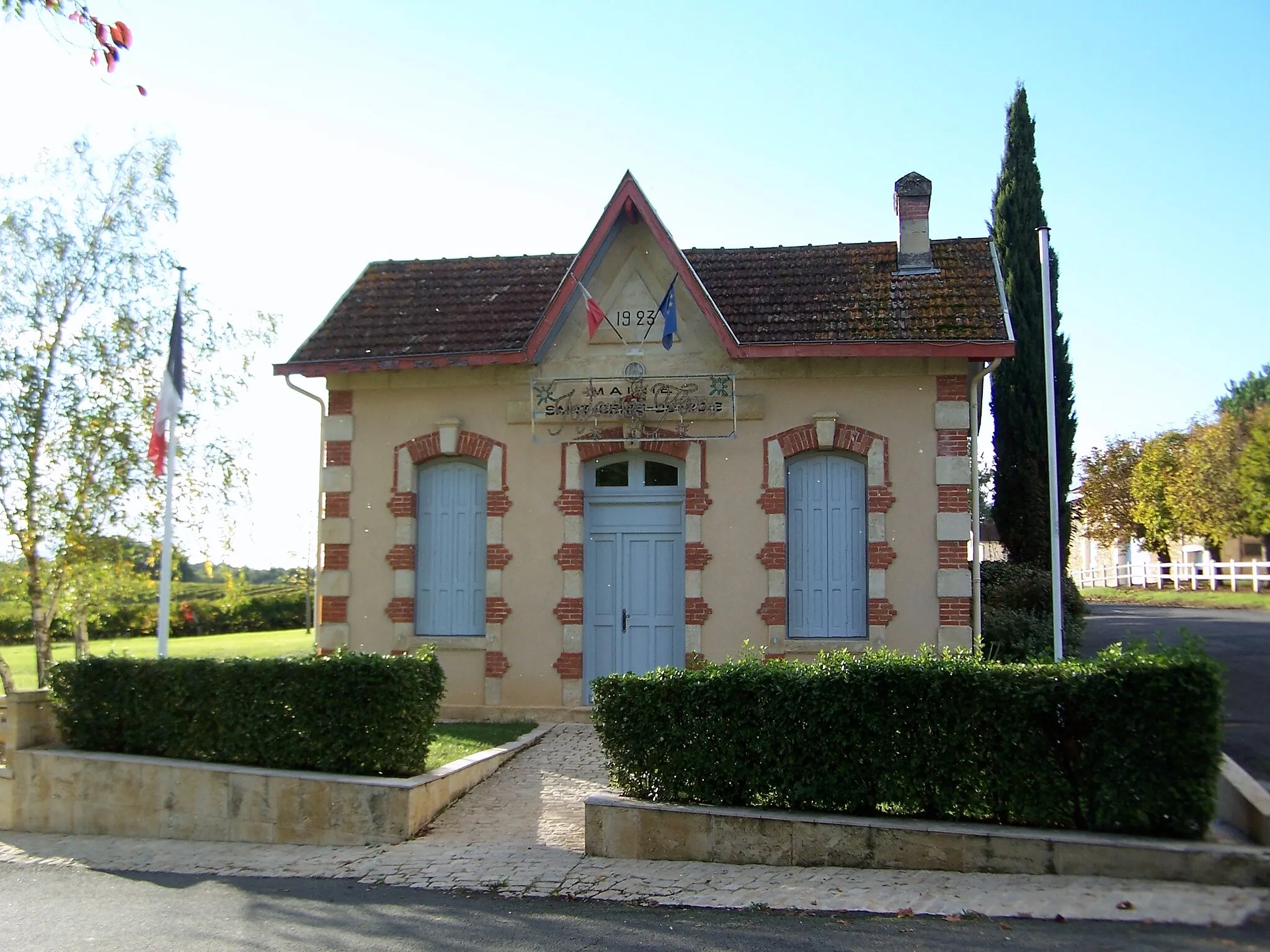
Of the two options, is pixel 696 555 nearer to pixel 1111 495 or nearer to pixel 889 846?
pixel 889 846

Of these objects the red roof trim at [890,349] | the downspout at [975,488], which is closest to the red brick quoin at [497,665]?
the red roof trim at [890,349]

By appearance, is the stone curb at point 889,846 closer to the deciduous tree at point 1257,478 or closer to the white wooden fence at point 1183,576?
the white wooden fence at point 1183,576

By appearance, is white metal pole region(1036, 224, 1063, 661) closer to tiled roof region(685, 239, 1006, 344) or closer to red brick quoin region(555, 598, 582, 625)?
tiled roof region(685, 239, 1006, 344)

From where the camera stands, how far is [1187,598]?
94.8 feet

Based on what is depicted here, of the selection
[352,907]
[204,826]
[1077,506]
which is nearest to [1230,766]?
[352,907]

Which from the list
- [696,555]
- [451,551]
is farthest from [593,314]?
[451,551]

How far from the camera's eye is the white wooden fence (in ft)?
101

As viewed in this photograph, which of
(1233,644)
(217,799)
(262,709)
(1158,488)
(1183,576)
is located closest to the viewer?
(217,799)

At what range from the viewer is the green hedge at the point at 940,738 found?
7.29 metres

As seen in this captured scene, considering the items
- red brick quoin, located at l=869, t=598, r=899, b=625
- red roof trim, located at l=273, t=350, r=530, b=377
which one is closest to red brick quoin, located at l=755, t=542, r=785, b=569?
red brick quoin, located at l=869, t=598, r=899, b=625

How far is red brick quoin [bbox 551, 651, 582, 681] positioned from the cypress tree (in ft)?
32.1

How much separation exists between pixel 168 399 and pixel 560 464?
4434mm

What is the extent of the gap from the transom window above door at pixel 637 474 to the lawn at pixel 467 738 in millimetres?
2990

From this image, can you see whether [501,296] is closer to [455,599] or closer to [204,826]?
[455,599]
